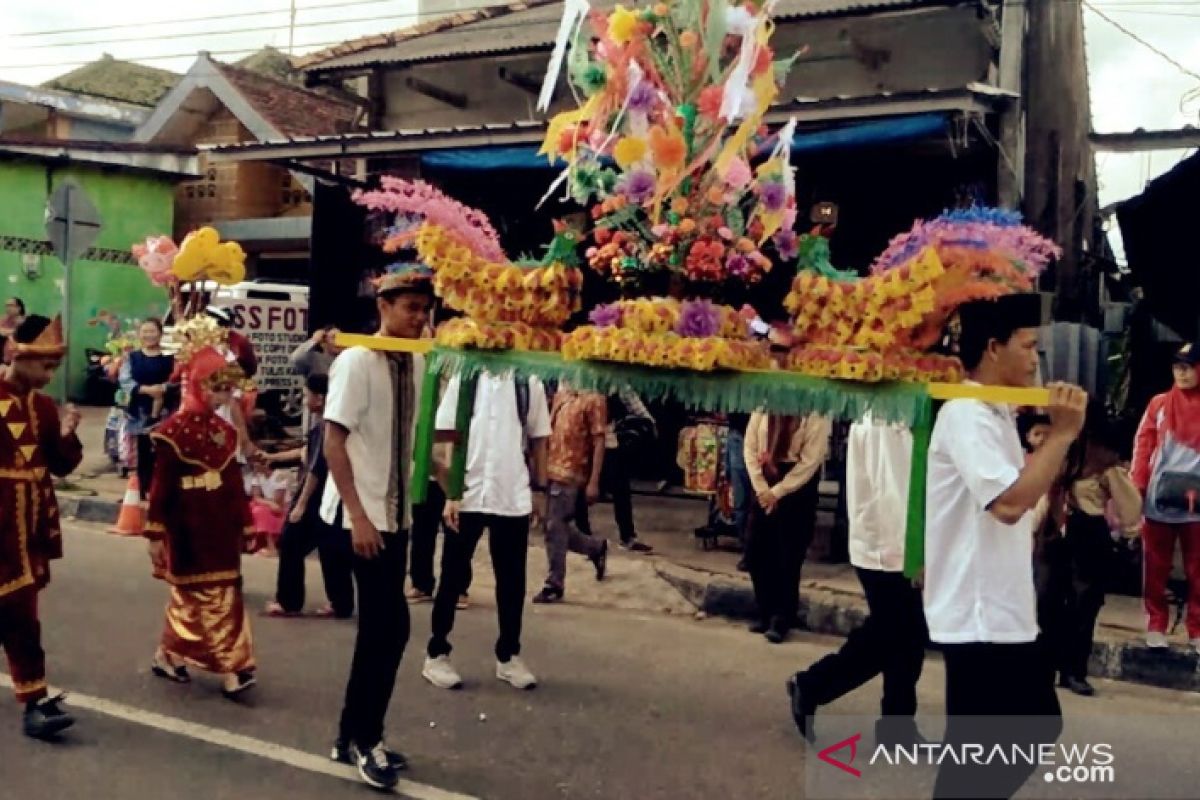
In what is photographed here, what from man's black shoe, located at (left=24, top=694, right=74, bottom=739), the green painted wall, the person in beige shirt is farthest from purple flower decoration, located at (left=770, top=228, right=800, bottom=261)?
the green painted wall

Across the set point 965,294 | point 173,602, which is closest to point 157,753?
point 173,602

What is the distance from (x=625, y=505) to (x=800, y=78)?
434cm

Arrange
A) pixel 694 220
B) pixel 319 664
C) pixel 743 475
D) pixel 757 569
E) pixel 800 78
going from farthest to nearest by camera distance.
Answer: pixel 800 78
pixel 743 475
pixel 757 569
pixel 319 664
pixel 694 220

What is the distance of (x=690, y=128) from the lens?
4.48 metres

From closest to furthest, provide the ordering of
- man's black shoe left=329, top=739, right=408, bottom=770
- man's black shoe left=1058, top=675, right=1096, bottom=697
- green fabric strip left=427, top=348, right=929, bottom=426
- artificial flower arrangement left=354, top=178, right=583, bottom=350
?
1. green fabric strip left=427, top=348, right=929, bottom=426
2. artificial flower arrangement left=354, top=178, right=583, bottom=350
3. man's black shoe left=329, top=739, right=408, bottom=770
4. man's black shoe left=1058, top=675, right=1096, bottom=697

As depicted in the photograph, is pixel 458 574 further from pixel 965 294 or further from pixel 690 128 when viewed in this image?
pixel 965 294

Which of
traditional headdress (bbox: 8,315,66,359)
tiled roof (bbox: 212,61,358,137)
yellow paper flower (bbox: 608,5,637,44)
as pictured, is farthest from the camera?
tiled roof (bbox: 212,61,358,137)

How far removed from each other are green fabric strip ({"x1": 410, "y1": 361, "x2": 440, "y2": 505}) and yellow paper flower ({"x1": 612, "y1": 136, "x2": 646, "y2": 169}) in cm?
108

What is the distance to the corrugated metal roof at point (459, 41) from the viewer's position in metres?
12.0

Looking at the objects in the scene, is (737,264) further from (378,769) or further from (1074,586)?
(1074,586)

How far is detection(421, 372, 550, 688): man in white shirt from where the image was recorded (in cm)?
594

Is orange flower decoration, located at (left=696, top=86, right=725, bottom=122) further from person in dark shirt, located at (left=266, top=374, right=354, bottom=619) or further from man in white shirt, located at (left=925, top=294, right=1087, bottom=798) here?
person in dark shirt, located at (left=266, top=374, right=354, bottom=619)

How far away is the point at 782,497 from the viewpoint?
7078 mm

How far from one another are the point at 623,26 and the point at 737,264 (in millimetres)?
995
